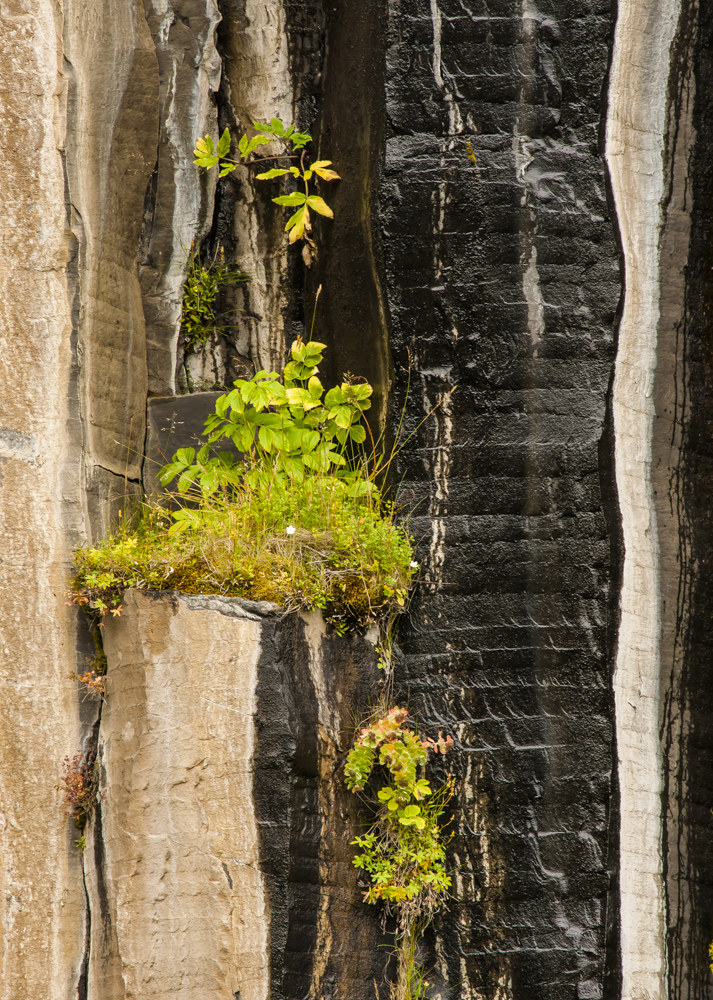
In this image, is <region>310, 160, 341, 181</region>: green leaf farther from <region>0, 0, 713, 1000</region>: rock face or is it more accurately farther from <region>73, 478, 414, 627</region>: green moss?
<region>73, 478, 414, 627</region>: green moss

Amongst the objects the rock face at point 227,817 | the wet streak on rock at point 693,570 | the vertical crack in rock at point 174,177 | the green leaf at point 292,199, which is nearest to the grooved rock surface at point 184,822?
the rock face at point 227,817

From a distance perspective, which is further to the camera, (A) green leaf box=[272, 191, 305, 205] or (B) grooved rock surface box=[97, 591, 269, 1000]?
(A) green leaf box=[272, 191, 305, 205]

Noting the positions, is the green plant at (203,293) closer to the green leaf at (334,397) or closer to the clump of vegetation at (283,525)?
the clump of vegetation at (283,525)

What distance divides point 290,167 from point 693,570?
2.88 m

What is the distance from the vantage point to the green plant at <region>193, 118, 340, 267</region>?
3.52 metres

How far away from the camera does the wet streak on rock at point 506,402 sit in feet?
10.4

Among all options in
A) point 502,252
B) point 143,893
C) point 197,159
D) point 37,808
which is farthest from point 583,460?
point 37,808

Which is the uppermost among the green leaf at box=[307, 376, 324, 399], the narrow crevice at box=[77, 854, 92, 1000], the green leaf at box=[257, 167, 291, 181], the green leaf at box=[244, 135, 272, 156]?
the green leaf at box=[244, 135, 272, 156]

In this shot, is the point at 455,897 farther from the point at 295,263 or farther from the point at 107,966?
the point at 295,263

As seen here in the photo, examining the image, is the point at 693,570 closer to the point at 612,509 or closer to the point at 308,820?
the point at 612,509

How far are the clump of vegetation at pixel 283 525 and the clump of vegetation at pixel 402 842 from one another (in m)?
0.54

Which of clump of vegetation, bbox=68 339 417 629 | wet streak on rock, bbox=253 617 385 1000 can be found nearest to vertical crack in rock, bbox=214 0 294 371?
clump of vegetation, bbox=68 339 417 629

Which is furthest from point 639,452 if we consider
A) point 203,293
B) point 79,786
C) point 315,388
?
point 79,786

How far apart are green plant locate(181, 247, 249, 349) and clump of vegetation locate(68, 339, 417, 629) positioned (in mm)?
584
